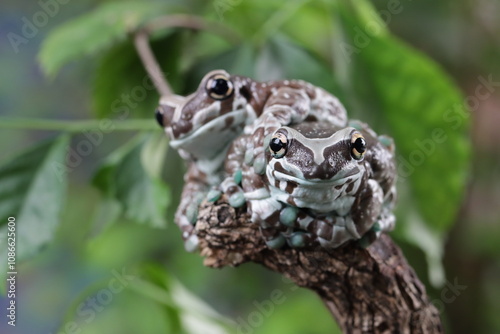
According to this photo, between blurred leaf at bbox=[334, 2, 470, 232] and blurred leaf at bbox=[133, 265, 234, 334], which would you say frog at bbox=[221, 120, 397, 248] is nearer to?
blurred leaf at bbox=[334, 2, 470, 232]

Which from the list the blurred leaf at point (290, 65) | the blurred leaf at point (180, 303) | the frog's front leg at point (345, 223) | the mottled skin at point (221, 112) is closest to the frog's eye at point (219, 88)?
the mottled skin at point (221, 112)

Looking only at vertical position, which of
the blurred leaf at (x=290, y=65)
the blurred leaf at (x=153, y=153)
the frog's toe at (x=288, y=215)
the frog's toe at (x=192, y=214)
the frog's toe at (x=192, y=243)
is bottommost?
the blurred leaf at (x=290, y=65)

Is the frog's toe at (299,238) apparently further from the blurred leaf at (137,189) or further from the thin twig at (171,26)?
the thin twig at (171,26)

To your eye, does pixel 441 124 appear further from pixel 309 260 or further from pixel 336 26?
pixel 309 260

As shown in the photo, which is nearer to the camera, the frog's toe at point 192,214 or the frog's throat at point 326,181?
the frog's throat at point 326,181

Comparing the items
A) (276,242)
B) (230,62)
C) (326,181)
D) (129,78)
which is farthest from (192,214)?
(129,78)

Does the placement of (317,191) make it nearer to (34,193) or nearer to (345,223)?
(345,223)
